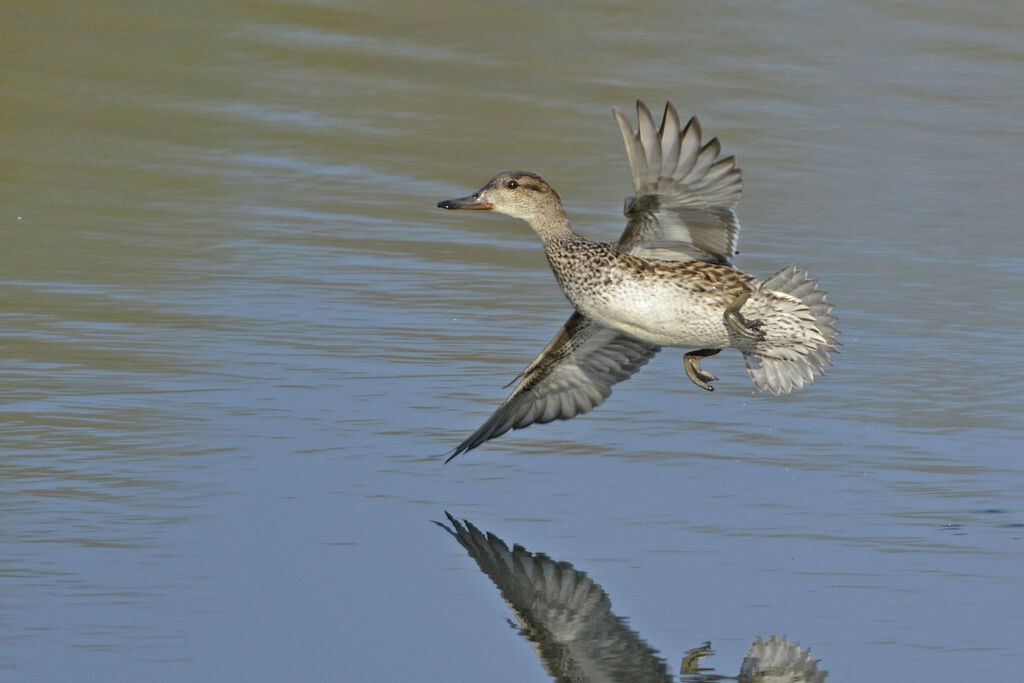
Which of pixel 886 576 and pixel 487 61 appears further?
pixel 487 61

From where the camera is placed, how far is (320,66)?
1145 centimetres

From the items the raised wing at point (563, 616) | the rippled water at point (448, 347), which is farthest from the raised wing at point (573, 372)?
the raised wing at point (563, 616)

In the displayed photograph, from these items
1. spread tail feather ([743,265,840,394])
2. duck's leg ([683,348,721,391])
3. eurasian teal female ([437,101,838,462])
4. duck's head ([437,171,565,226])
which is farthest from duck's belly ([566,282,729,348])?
duck's head ([437,171,565,226])

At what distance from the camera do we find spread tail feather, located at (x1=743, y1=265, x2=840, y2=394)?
19.1 ft

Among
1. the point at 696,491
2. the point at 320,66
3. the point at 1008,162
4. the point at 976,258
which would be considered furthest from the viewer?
the point at 320,66

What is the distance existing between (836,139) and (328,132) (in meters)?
2.94

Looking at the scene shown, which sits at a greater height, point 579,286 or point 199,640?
point 579,286

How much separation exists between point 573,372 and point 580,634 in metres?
1.98

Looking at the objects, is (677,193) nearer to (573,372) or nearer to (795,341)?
(795,341)

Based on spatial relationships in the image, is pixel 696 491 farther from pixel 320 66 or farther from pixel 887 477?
pixel 320 66

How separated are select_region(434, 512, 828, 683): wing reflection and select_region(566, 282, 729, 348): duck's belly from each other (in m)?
1.00

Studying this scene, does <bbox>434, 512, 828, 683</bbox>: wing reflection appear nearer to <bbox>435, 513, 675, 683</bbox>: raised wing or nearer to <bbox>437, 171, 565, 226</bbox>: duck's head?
<bbox>435, 513, 675, 683</bbox>: raised wing

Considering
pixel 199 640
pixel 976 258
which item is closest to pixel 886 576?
pixel 199 640

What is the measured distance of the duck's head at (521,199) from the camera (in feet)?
20.7
